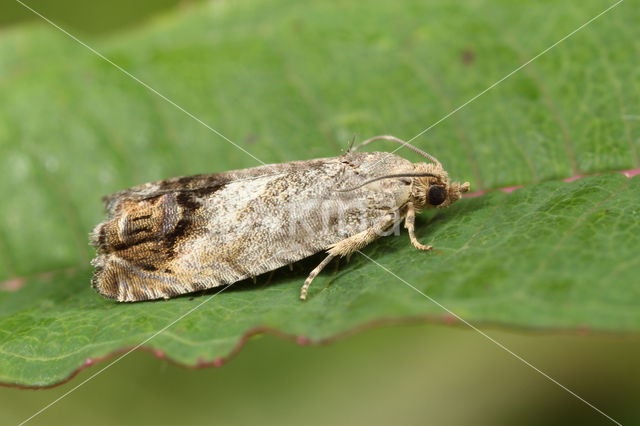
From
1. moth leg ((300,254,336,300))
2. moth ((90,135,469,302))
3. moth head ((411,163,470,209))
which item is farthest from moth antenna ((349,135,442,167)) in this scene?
moth leg ((300,254,336,300))

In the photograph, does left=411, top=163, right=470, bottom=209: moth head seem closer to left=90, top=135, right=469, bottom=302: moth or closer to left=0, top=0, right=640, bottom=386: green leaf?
left=90, top=135, right=469, bottom=302: moth

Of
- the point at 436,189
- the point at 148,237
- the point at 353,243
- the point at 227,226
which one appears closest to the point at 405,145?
the point at 436,189

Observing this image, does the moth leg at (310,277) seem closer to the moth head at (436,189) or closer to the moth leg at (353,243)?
the moth leg at (353,243)

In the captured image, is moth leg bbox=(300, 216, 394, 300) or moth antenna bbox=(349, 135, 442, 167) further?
moth antenna bbox=(349, 135, 442, 167)

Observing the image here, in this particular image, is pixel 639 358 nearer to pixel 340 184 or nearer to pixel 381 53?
pixel 340 184

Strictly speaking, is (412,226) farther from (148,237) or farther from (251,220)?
(148,237)

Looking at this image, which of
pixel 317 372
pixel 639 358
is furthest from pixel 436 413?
pixel 639 358

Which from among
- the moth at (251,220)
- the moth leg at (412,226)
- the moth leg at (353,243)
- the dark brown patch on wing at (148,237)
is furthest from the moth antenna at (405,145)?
the dark brown patch on wing at (148,237)
